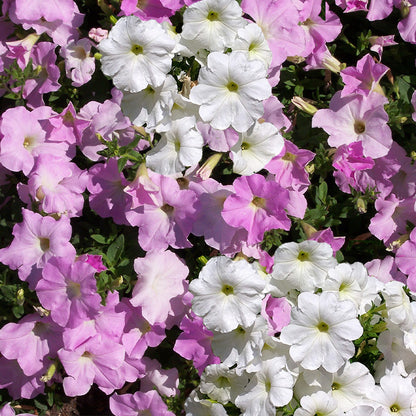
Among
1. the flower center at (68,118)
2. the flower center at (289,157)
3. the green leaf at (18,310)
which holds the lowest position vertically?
the green leaf at (18,310)

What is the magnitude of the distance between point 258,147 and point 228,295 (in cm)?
44

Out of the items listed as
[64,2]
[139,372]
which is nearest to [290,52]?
[64,2]

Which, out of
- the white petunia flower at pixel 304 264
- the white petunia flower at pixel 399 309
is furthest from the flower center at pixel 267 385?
the white petunia flower at pixel 399 309

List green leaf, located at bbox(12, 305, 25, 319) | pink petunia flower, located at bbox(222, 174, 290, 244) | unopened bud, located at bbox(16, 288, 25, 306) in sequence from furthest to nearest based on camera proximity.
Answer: green leaf, located at bbox(12, 305, 25, 319), unopened bud, located at bbox(16, 288, 25, 306), pink petunia flower, located at bbox(222, 174, 290, 244)

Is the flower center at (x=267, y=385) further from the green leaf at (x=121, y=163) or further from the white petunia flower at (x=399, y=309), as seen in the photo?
the green leaf at (x=121, y=163)

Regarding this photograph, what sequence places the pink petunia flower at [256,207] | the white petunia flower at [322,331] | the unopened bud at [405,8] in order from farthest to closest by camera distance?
the unopened bud at [405,8], the pink petunia flower at [256,207], the white petunia flower at [322,331]

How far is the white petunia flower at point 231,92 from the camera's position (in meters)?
1.82

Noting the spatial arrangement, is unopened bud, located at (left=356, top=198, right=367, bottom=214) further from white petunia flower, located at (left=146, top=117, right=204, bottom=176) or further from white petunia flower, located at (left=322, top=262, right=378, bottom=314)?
white petunia flower, located at (left=146, top=117, right=204, bottom=176)

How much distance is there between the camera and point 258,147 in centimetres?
197

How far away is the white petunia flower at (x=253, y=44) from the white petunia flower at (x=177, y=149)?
24cm

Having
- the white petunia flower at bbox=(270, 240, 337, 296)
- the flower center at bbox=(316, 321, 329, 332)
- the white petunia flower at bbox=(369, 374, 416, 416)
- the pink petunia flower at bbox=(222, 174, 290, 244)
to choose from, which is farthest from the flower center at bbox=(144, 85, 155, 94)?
the white petunia flower at bbox=(369, 374, 416, 416)

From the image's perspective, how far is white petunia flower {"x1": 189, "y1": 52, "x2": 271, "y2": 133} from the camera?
1821 millimetres

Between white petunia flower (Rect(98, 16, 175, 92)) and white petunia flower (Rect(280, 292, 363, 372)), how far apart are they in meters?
0.73

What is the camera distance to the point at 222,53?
186 centimetres
